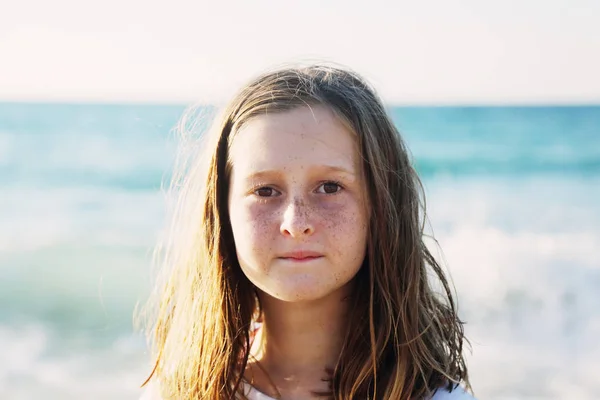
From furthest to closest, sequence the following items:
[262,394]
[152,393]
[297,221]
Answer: [152,393] → [262,394] → [297,221]

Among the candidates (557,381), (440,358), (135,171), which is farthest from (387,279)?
(135,171)

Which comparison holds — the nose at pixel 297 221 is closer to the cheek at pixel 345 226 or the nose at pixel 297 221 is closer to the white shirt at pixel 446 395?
the cheek at pixel 345 226

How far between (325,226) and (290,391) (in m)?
0.45

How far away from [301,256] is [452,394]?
51 centimetres

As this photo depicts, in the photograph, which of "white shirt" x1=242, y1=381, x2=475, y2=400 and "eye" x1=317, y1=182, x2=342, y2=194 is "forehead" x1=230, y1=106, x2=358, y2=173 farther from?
"white shirt" x1=242, y1=381, x2=475, y2=400

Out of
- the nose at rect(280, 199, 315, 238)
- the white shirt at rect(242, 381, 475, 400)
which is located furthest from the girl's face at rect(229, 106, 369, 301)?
the white shirt at rect(242, 381, 475, 400)

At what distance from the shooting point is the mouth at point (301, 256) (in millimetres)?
2137

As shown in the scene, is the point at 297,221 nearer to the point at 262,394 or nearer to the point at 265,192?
the point at 265,192

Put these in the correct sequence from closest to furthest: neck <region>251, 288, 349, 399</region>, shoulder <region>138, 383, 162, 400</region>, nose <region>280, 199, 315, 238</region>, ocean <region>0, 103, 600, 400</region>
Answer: nose <region>280, 199, 315, 238</region>, neck <region>251, 288, 349, 399</region>, shoulder <region>138, 383, 162, 400</region>, ocean <region>0, 103, 600, 400</region>

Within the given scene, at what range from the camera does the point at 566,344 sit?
607 centimetres

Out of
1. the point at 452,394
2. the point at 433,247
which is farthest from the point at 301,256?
the point at 433,247

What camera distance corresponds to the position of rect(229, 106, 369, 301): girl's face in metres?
2.14

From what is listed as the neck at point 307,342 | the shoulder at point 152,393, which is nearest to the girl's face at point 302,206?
the neck at point 307,342

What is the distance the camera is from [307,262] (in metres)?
2.14
